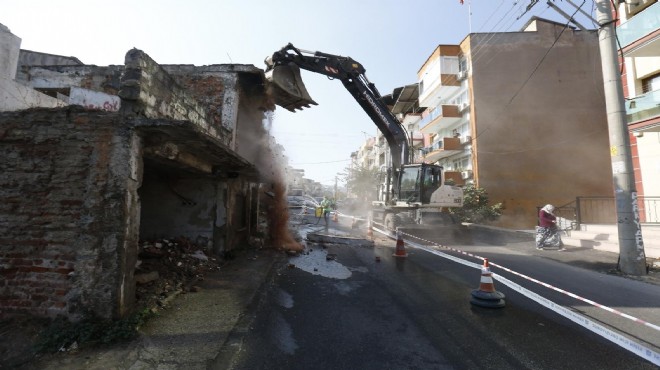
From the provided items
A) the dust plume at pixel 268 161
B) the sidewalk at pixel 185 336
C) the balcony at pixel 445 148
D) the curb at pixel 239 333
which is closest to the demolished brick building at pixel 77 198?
the sidewalk at pixel 185 336

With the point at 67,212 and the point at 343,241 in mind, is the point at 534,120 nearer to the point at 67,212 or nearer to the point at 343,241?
the point at 343,241

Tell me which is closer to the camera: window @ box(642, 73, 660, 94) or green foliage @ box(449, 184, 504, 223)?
window @ box(642, 73, 660, 94)

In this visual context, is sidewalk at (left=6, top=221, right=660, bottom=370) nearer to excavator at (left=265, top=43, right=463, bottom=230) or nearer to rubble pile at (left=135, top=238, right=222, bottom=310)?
rubble pile at (left=135, top=238, right=222, bottom=310)

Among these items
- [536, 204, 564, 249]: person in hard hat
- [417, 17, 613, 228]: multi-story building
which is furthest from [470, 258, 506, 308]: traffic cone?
[417, 17, 613, 228]: multi-story building

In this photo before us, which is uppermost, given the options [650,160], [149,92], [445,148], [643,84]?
[643,84]

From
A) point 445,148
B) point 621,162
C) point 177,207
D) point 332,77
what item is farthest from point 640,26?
point 177,207

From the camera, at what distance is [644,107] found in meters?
11.4

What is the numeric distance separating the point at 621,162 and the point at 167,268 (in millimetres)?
10430

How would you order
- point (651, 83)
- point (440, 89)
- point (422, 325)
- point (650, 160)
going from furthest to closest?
1. point (440, 89)
2. point (651, 83)
3. point (650, 160)
4. point (422, 325)

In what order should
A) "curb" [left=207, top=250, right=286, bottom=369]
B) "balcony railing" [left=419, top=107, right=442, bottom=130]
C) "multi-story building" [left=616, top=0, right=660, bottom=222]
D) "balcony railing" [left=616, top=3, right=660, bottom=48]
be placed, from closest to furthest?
"curb" [left=207, top=250, right=286, bottom=369], "balcony railing" [left=616, top=3, right=660, bottom=48], "multi-story building" [left=616, top=0, right=660, bottom=222], "balcony railing" [left=419, top=107, right=442, bottom=130]

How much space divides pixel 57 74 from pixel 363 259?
977 cm

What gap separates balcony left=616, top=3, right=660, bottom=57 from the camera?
433 inches

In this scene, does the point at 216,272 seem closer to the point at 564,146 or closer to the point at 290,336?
the point at 290,336

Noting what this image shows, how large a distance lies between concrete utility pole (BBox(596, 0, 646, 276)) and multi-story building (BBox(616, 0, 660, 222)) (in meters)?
3.78
